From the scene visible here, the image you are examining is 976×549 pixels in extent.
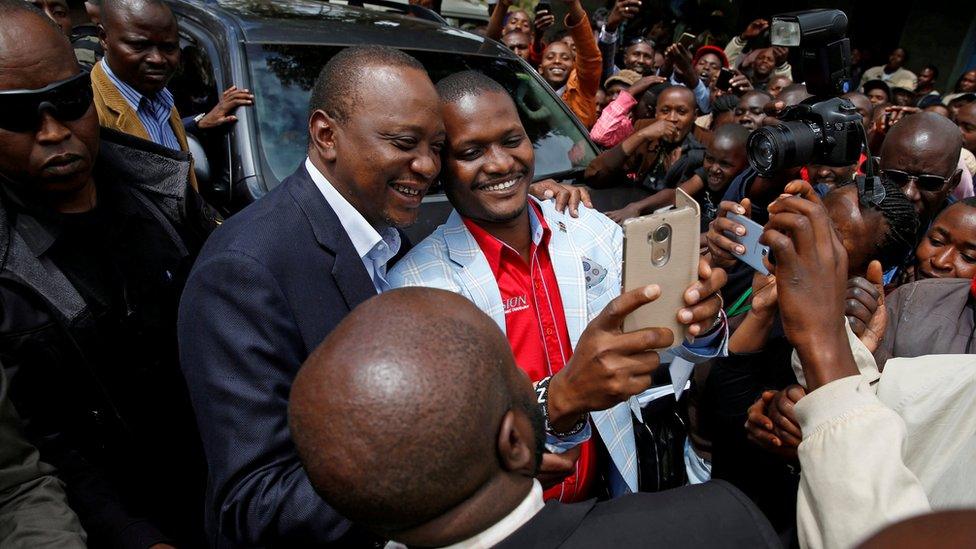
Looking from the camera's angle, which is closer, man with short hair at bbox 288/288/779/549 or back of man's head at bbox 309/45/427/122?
man with short hair at bbox 288/288/779/549

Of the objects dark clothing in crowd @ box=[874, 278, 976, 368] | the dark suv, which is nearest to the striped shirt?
the dark suv

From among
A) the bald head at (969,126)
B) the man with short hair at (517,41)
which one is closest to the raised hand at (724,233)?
the bald head at (969,126)

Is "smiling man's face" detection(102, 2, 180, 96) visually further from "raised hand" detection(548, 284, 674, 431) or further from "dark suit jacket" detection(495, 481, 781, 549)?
"dark suit jacket" detection(495, 481, 781, 549)

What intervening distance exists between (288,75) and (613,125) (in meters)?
2.37

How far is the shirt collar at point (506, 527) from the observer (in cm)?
89

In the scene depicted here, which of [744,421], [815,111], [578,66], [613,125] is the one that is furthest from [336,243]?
[578,66]

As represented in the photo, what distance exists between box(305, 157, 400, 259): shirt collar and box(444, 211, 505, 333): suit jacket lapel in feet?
0.87

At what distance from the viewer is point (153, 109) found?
319 cm

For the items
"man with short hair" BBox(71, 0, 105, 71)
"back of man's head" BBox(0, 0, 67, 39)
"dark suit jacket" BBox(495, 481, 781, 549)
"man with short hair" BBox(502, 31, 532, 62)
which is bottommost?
"man with short hair" BBox(502, 31, 532, 62)

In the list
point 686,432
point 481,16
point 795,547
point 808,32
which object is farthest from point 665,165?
point 481,16

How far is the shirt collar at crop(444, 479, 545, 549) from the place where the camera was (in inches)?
35.0

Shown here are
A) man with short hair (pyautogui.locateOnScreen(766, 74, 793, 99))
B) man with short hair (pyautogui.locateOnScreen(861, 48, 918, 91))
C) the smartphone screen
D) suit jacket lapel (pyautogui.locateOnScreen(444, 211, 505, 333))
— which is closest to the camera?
the smartphone screen

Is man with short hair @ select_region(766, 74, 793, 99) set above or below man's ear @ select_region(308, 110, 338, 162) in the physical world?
below

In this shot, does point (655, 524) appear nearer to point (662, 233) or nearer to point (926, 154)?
point (662, 233)
